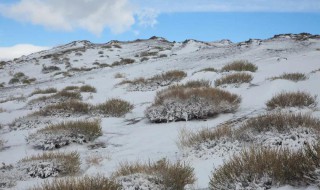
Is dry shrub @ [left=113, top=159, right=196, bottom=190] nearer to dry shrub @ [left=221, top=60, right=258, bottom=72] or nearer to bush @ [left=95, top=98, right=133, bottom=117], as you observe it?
bush @ [left=95, top=98, right=133, bottom=117]

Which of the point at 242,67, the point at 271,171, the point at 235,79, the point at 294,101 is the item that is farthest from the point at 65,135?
the point at 242,67

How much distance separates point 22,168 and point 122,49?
3382 cm

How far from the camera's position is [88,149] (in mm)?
6484

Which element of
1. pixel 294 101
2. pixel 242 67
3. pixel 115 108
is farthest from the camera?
pixel 242 67

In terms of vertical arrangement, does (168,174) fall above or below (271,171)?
below

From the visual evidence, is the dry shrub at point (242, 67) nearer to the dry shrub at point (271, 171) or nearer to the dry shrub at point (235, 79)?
the dry shrub at point (235, 79)

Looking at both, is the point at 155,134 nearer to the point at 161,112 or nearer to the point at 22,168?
the point at 161,112

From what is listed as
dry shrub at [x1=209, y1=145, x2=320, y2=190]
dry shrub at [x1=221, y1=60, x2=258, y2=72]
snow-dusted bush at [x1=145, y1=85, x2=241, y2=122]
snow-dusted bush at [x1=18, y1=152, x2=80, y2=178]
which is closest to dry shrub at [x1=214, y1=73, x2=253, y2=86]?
dry shrub at [x1=221, y1=60, x2=258, y2=72]

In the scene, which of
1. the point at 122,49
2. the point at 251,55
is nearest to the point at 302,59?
the point at 251,55

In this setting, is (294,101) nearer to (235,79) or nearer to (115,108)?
(235,79)

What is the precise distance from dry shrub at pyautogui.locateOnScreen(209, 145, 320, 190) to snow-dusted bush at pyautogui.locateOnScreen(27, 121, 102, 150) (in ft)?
12.6

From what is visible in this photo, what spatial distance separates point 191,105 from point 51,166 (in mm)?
3257

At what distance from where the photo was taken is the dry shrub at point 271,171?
309 cm

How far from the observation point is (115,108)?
919cm
